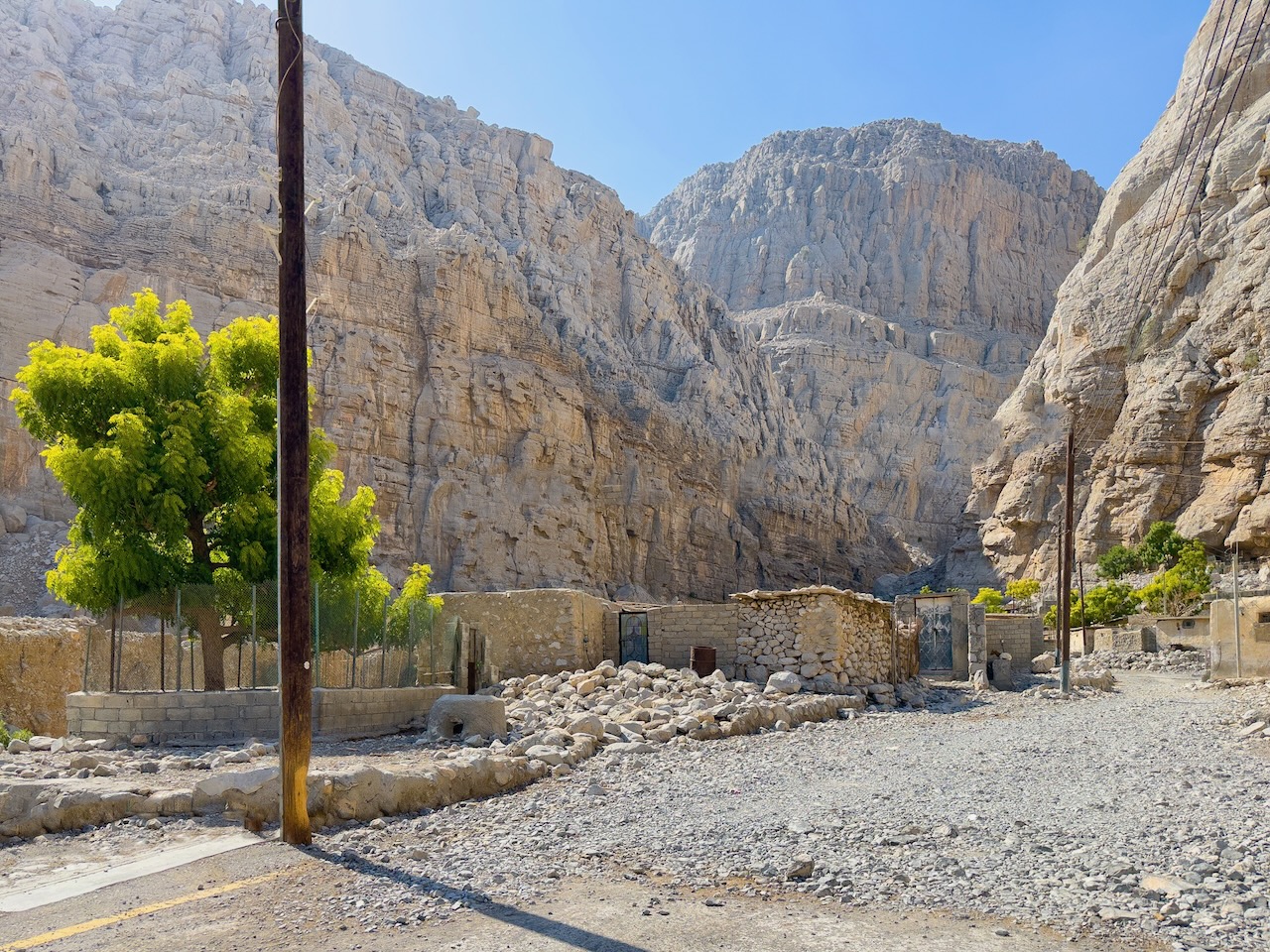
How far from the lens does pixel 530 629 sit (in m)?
21.2

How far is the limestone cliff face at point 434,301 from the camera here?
55406 mm

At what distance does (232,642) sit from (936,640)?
73.0 feet

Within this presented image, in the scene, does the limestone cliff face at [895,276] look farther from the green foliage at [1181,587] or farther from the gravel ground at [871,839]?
the gravel ground at [871,839]

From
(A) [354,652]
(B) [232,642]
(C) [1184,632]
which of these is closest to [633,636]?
(A) [354,652]

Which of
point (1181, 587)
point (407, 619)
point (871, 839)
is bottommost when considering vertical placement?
point (1181, 587)

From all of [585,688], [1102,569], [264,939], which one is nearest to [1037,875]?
[264,939]

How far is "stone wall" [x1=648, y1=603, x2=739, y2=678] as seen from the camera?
68.8ft

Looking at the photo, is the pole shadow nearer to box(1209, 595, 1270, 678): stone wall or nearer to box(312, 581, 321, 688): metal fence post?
box(312, 581, 321, 688): metal fence post

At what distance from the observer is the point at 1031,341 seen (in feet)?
405

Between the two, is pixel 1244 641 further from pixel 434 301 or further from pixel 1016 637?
pixel 434 301

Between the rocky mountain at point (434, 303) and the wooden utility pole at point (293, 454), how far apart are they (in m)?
41.6

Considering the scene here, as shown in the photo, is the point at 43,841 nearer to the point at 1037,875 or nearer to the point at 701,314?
the point at 1037,875

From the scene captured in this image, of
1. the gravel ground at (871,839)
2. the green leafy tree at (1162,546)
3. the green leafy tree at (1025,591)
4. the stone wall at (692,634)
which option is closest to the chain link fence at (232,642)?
the gravel ground at (871,839)

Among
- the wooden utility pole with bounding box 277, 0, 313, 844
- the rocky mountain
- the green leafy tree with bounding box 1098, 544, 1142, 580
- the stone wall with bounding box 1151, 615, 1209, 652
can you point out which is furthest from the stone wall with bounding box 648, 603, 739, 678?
the green leafy tree with bounding box 1098, 544, 1142, 580
